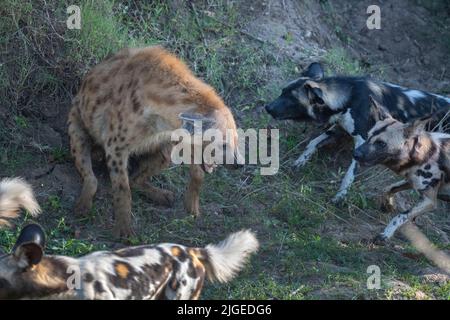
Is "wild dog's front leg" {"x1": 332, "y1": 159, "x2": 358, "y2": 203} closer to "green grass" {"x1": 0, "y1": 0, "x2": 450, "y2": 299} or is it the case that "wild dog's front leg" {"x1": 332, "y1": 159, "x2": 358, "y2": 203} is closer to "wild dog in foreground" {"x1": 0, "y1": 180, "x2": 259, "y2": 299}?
"green grass" {"x1": 0, "y1": 0, "x2": 450, "y2": 299}

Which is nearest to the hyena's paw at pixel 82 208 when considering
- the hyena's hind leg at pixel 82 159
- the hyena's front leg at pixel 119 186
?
the hyena's hind leg at pixel 82 159

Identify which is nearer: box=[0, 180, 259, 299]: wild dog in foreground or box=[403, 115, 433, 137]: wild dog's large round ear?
box=[0, 180, 259, 299]: wild dog in foreground

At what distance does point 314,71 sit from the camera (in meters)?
9.56

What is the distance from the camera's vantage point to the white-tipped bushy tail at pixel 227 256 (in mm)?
6188

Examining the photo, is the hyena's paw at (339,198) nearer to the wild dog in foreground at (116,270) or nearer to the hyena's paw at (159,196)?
the hyena's paw at (159,196)

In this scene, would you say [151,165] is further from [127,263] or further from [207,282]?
[127,263]

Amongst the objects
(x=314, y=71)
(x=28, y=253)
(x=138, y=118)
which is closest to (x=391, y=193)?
(x=314, y=71)

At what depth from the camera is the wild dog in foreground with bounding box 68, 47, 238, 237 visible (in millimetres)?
7531

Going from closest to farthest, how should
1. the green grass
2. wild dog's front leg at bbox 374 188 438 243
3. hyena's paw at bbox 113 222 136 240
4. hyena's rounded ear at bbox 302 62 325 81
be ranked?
the green grass, hyena's paw at bbox 113 222 136 240, wild dog's front leg at bbox 374 188 438 243, hyena's rounded ear at bbox 302 62 325 81

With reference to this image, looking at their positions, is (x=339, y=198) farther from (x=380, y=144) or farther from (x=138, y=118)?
(x=138, y=118)

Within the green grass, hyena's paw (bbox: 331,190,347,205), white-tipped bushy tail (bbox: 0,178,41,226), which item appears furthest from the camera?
hyena's paw (bbox: 331,190,347,205)

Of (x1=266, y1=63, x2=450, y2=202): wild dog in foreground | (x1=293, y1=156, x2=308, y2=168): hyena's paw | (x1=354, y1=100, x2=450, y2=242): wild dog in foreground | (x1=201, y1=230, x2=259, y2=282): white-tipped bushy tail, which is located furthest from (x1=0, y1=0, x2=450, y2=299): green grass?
(x1=354, y1=100, x2=450, y2=242): wild dog in foreground

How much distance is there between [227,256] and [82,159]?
2282 millimetres
